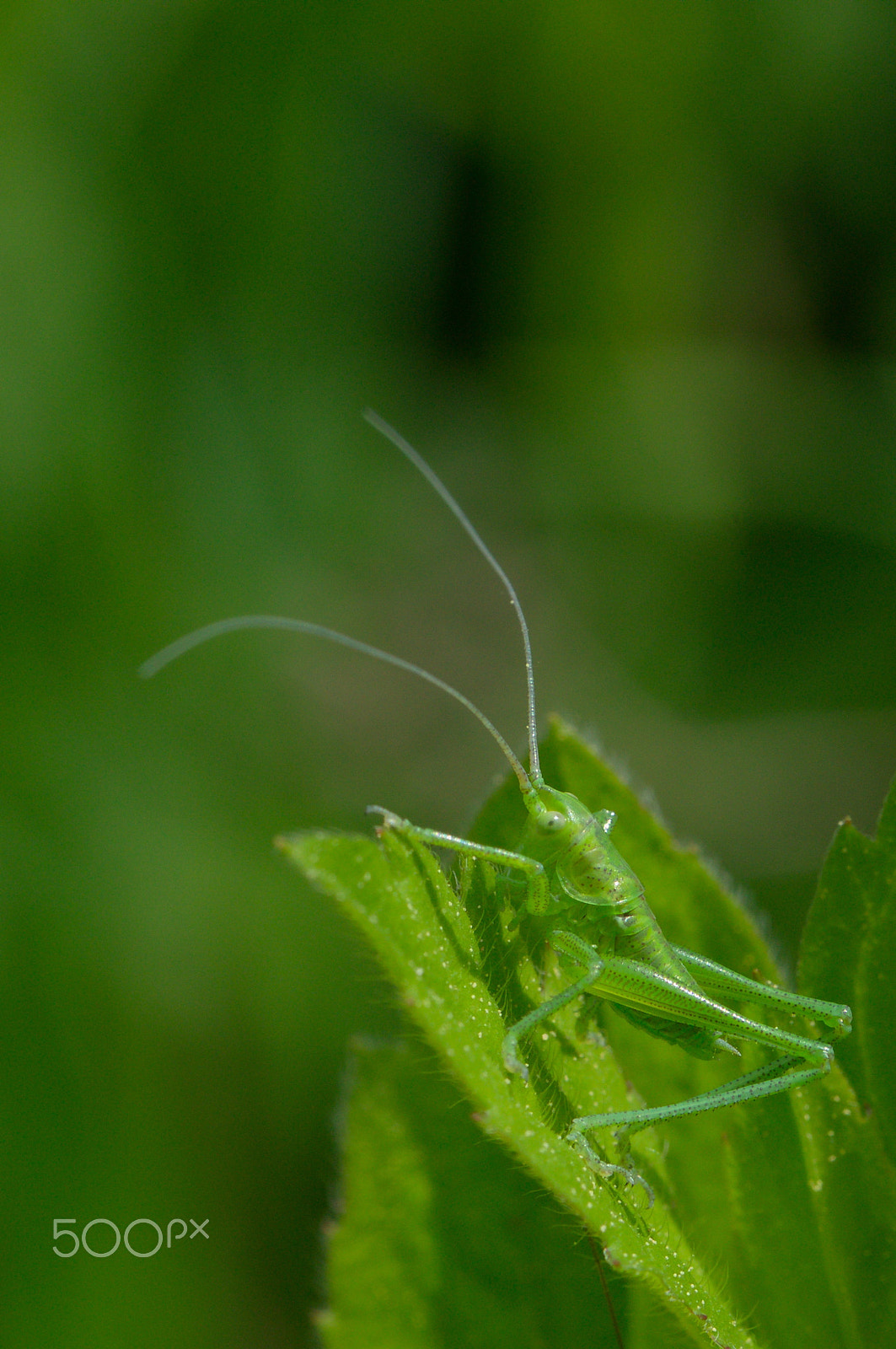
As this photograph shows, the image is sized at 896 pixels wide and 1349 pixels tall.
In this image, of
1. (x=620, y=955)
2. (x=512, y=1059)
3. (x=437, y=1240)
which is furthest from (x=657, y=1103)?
(x=512, y=1059)

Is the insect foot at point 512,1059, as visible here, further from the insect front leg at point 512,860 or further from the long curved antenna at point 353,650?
the long curved antenna at point 353,650

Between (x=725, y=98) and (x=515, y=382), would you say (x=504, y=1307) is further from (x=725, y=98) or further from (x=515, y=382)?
(x=725, y=98)

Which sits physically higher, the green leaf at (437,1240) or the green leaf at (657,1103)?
the green leaf at (657,1103)

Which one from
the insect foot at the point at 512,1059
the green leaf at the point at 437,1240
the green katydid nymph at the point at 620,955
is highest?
the insect foot at the point at 512,1059

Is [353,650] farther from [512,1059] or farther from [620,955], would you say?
[512,1059]

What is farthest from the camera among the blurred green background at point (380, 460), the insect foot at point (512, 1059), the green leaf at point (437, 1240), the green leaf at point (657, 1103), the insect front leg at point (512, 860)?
the blurred green background at point (380, 460)

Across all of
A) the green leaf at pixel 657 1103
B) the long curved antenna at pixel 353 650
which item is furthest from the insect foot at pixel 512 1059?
the long curved antenna at pixel 353 650

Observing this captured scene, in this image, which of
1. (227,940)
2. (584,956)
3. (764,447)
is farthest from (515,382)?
(584,956)
